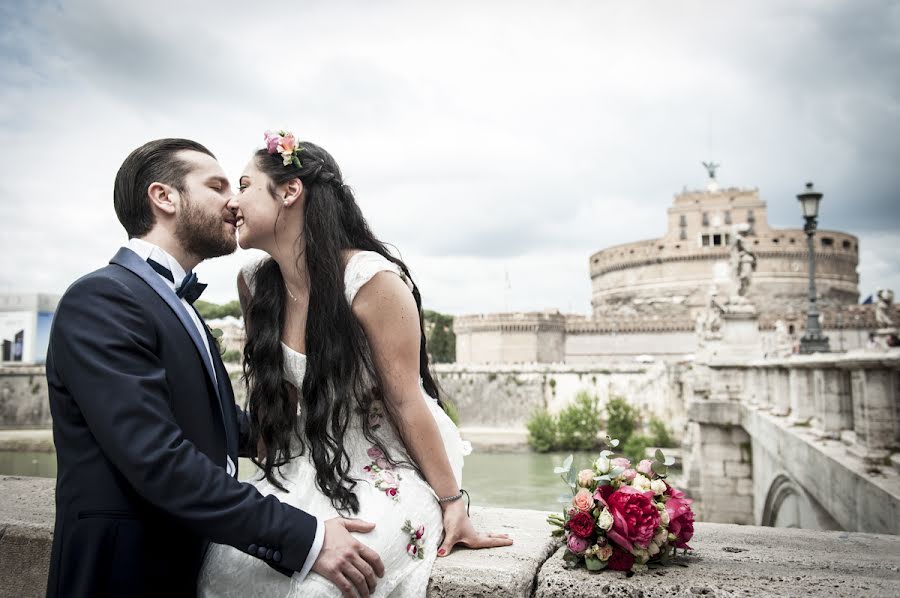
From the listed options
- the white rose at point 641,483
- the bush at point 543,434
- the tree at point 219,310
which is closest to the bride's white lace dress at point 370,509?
the white rose at point 641,483

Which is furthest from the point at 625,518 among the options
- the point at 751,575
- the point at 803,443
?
the point at 803,443

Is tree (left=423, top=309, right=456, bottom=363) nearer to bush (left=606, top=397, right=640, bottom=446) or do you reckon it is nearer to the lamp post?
bush (left=606, top=397, right=640, bottom=446)

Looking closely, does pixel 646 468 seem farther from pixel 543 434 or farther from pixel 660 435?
pixel 543 434

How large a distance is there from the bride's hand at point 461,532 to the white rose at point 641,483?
39 cm

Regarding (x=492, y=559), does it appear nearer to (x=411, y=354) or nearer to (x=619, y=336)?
(x=411, y=354)

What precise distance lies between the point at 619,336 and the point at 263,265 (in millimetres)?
40090

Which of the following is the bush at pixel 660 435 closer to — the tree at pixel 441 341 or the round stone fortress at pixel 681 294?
the round stone fortress at pixel 681 294

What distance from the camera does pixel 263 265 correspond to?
7.04 ft

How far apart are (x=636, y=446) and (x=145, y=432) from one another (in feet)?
71.5

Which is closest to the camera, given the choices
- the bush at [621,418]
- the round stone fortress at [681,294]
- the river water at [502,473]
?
the river water at [502,473]

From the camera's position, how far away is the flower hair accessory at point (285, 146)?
192 cm

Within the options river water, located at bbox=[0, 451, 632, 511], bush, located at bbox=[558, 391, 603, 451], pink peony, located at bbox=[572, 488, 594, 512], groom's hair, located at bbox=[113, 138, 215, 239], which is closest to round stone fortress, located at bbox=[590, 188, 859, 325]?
bush, located at bbox=[558, 391, 603, 451]

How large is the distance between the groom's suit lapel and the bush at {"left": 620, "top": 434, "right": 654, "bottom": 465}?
20.1 metres

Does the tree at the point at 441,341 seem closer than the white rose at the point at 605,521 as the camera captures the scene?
No
